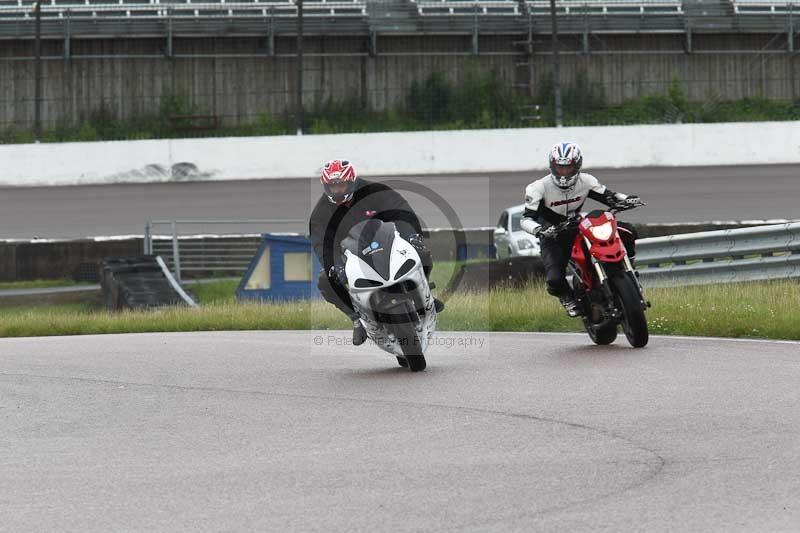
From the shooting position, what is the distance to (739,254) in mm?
16047

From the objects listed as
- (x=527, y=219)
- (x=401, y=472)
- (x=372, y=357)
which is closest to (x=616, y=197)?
(x=527, y=219)

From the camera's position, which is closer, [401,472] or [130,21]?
[401,472]

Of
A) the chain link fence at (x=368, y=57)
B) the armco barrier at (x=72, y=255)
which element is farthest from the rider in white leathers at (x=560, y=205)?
the chain link fence at (x=368, y=57)

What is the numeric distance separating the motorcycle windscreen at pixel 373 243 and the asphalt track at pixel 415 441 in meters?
0.86

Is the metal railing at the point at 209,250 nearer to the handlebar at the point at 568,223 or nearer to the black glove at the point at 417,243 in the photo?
the handlebar at the point at 568,223

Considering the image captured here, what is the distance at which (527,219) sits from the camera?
11742 millimetres

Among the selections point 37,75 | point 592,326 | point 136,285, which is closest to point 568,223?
point 592,326

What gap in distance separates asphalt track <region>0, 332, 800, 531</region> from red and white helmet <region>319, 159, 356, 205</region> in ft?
4.52

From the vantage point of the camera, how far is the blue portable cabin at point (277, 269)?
80.4ft

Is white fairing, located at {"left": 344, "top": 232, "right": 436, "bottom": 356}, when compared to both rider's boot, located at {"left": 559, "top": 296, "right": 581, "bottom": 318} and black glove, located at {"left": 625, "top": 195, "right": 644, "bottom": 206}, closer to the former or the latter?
rider's boot, located at {"left": 559, "top": 296, "right": 581, "bottom": 318}

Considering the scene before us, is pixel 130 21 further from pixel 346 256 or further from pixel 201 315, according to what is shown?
pixel 346 256

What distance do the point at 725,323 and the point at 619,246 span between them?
6.48 feet

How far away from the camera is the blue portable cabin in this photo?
24.5 m

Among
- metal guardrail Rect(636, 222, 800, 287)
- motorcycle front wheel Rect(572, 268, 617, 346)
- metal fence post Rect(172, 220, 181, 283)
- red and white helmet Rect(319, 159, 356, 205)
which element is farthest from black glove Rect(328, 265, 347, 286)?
metal fence post Rect(172, 220, 181, 283)
